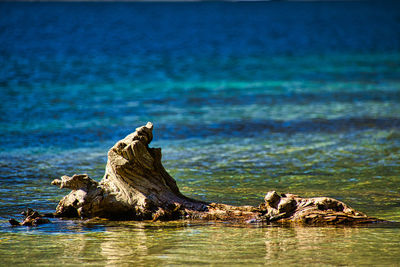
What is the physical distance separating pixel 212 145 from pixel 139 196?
17.0ft

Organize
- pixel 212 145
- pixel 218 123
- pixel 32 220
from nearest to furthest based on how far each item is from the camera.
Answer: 1. pixel 32 220
2. pixel 212 145
3. pixel 218 123

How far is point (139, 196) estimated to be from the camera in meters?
6.22

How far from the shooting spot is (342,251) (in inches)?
201

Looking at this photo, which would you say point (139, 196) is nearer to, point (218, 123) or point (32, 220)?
point (32, 220)

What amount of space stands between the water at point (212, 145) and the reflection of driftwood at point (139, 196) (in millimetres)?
187

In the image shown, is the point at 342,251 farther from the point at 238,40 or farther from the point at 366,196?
the point at 238,40

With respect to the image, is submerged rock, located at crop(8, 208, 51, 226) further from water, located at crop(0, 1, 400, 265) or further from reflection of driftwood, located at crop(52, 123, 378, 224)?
reflection of driftwood, located at crop(52, 123, 378, 224)

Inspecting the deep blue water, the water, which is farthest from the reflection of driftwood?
the deep blue water

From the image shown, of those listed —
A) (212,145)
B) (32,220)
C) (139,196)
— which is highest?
(212,145)

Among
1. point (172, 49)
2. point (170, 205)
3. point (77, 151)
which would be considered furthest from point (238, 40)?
point (170, 205)

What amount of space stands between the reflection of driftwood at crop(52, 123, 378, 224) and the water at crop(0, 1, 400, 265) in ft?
0.61

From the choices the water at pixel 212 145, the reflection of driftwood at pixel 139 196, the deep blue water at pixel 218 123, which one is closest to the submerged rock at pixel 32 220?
the water at pixel 212 145

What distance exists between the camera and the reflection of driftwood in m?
6.18

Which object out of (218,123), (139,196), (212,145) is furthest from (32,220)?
(218,123)
